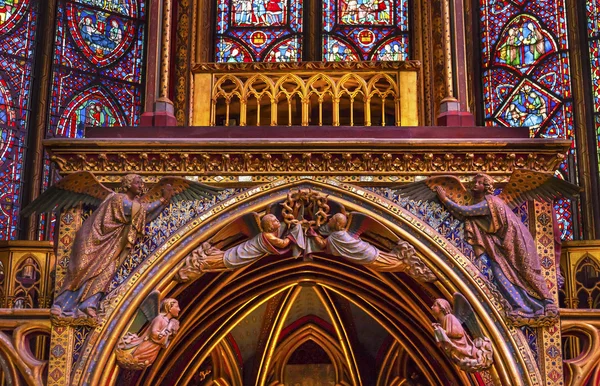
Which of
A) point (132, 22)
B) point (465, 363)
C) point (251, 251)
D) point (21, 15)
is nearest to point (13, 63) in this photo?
point (21, 15)

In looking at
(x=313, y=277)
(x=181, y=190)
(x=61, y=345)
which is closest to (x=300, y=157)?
(x=181, y=190)

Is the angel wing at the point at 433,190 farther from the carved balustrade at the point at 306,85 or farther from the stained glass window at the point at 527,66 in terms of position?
the stained glass window at the point at 527,66

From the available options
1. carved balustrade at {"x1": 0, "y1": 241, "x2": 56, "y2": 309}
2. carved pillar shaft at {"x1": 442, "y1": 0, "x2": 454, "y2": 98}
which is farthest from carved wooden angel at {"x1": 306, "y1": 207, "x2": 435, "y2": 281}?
carved balustrade at {"x1": 0, "y1": 241, "x2": 56, "y2": 309}

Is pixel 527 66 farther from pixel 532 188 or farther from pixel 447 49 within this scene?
pixel 532 188

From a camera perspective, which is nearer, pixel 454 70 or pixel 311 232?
pixel 311 232

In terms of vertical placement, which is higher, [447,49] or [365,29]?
[365,29]

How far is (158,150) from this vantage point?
42.4ft

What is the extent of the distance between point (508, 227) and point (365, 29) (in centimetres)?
650

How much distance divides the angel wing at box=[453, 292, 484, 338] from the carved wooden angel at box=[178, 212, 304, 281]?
1.58 m

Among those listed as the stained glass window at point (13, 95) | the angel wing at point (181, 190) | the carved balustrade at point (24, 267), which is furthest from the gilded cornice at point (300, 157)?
the stained glass window at point (13, 95)

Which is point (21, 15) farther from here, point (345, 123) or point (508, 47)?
point (508, 47)

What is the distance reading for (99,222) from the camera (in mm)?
12672

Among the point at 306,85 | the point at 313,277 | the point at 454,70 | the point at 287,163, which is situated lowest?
the point at 313,277

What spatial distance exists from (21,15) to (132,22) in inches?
61.6
